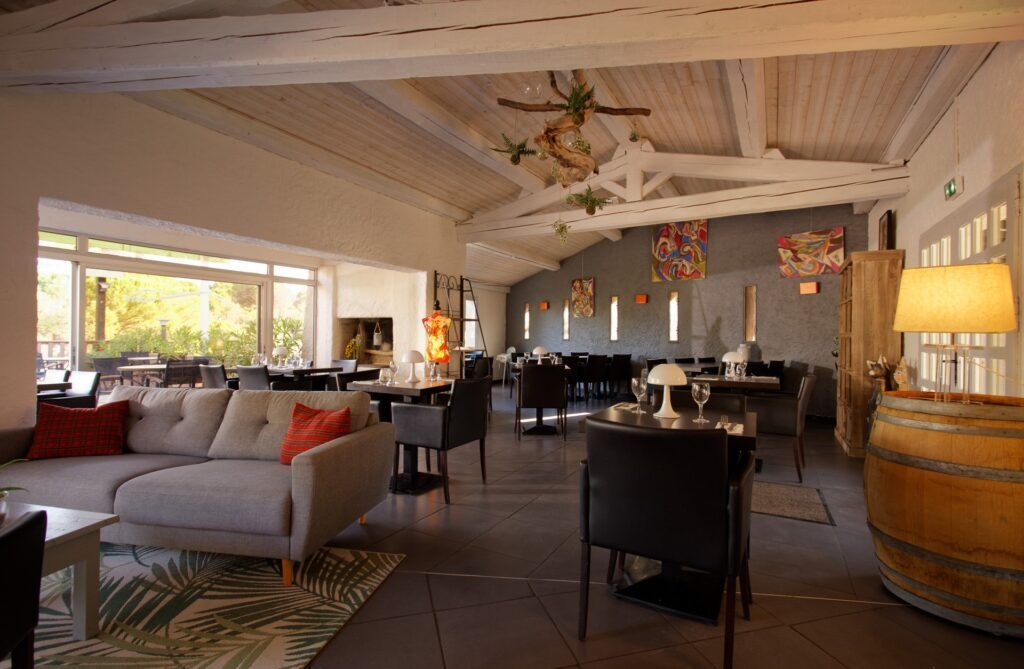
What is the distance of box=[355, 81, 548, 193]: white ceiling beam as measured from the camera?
478cm

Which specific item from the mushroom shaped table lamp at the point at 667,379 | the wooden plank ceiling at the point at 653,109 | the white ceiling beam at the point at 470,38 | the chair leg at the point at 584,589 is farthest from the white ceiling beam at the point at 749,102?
the chair leg at the point at 584,589

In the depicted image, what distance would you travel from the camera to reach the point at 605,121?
6227 millimetres

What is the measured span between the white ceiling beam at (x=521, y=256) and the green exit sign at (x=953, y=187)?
6352mm

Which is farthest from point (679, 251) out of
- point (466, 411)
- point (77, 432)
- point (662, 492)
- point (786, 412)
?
point (77, 432)

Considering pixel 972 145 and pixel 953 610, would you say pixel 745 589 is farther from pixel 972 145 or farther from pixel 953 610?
pixel 972 145

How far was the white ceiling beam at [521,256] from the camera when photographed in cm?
971

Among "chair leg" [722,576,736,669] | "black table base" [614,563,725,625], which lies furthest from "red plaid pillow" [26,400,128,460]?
"chair leg" [722,576,736,669]

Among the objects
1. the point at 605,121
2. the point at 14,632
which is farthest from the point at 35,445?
the point at 605,121

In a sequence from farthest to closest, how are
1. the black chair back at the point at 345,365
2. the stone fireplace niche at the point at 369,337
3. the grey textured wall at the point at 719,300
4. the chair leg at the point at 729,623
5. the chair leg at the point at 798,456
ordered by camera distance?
the stone fireplace niche at the point at 369,337 < the grey textured wall at the point at 719,300 < the black chair back at the point at 345,365 < the chair leg at the point at 798,456 < the chair leg at the point at 729,623

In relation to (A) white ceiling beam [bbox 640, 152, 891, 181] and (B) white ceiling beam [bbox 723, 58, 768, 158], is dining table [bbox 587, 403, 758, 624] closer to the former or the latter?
(B) white ceiling beam [bbox 723, 58, 768, 158]

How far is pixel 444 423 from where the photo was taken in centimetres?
389

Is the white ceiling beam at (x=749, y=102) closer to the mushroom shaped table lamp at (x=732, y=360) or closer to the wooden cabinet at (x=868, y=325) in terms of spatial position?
the wooden cabinet at (x=868, y=325)

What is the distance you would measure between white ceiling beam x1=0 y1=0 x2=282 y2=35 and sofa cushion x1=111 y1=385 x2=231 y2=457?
2268 mm

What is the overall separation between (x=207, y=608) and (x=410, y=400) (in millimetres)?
2753
